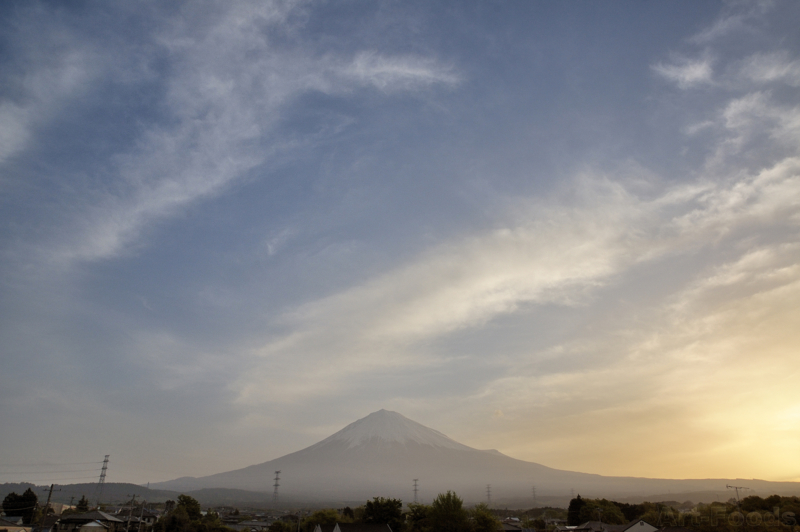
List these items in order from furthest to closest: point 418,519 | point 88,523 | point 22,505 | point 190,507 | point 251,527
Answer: point 251,527 < point 22,505 < point 190,507 < point 418,519 < point 88,523

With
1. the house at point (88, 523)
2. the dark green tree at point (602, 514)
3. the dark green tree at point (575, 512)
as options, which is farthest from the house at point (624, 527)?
the house at point (88, 523)

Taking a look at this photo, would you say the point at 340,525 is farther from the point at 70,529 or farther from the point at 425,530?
the point at 70,529

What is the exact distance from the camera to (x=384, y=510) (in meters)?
Answer: 68.2

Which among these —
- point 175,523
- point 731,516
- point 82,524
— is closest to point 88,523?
point 82,524

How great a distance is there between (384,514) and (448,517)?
11.6m

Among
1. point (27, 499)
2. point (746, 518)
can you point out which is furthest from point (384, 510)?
point (27, 499)

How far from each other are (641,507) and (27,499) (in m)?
114

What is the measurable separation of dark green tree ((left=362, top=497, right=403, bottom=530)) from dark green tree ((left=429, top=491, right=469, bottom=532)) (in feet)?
26.5

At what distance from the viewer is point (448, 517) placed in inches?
2372

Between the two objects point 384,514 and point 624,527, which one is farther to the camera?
point 624,527

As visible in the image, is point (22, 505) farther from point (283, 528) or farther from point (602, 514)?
point (602, 514)

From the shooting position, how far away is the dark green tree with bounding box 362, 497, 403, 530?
6756 cm

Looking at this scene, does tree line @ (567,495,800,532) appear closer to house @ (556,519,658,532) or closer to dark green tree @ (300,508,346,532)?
house @ (556,519,658,532)

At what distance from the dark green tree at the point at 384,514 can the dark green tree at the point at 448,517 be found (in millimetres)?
8077
